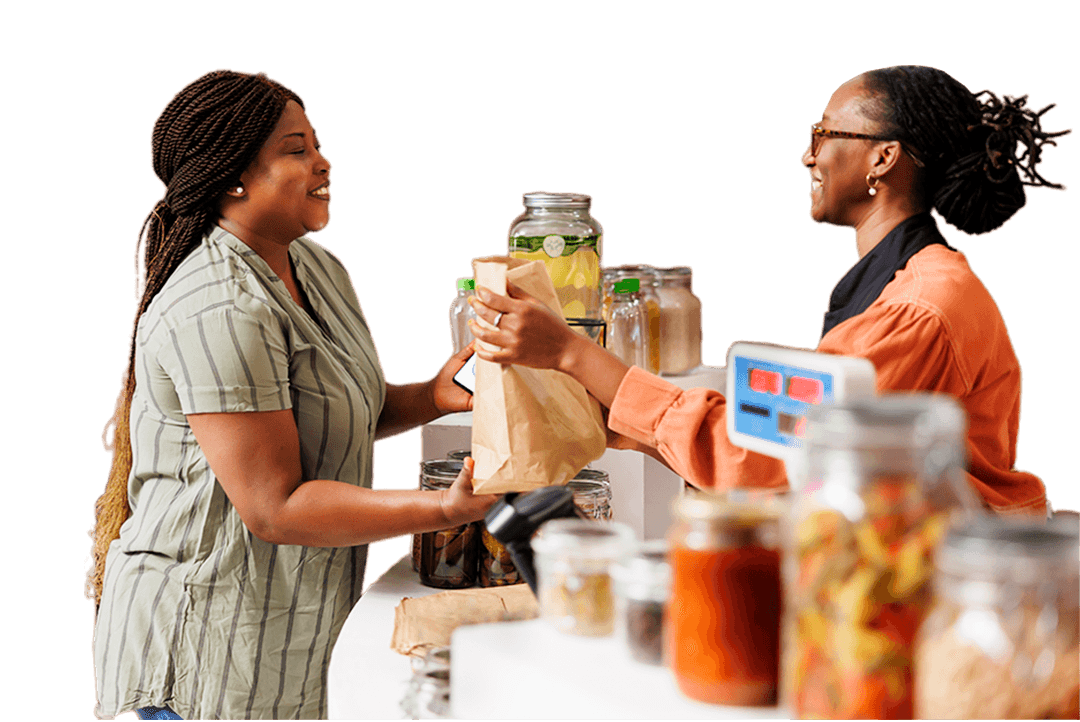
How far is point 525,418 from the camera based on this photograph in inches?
91.0

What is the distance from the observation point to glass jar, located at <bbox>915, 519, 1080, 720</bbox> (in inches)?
37.9

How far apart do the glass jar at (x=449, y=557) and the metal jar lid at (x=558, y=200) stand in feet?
3.29

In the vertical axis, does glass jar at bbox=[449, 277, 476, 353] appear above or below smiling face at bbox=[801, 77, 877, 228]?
below

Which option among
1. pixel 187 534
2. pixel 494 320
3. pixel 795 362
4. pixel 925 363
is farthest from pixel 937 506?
pixel 187 534

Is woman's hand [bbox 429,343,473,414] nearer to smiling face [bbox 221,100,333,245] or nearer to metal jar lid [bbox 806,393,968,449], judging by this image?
smiling face [bbox 221,100,333,245]

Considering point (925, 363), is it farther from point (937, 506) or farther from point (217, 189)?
point (217, 189)

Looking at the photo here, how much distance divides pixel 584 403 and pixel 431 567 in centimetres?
70

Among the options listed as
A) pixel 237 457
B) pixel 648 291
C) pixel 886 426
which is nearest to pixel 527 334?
pixel 237 457

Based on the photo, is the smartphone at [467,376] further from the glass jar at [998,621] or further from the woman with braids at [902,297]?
the glass jar at [998,621]

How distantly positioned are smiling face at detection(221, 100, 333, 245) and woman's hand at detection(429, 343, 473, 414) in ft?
2.07

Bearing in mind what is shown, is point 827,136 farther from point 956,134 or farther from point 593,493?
point 593,493

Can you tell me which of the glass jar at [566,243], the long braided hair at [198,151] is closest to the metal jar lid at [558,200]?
the glass jar at [566,243]

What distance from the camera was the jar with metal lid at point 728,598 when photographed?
117 cm

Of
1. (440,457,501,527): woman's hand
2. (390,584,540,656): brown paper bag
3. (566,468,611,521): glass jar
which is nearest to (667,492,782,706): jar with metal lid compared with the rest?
(390,584,540,656): brown paper bag
